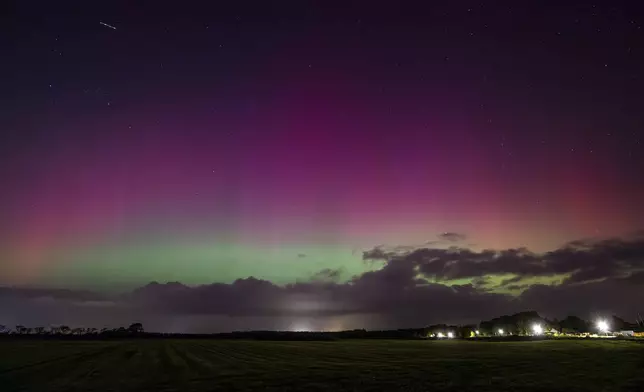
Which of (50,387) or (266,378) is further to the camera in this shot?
(266,378)

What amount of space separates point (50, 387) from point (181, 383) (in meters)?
13.2

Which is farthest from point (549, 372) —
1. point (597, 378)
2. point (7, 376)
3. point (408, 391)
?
point (7, 376)

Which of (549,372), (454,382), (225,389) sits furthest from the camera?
(549,372)

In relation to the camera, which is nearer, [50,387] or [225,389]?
[225,389]

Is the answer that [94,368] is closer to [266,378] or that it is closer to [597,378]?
[266,378]

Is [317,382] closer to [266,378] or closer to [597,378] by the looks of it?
[266,378]

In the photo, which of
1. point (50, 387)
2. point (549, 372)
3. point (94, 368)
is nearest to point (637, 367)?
point (549, 372)

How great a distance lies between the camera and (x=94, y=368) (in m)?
71.9

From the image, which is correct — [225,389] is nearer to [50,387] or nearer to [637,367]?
[50,387]

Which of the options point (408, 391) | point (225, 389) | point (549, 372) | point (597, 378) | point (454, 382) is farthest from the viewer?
point (549, 372)

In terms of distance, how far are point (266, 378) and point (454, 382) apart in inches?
834

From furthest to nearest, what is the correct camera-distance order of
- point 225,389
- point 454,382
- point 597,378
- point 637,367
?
point 637,367
point 597,378
point 454,382
point 225,389

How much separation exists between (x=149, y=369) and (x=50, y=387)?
838 inches

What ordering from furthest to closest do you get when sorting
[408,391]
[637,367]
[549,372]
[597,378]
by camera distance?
[637,367]
[549,372]
[597,378]
[408,391]
